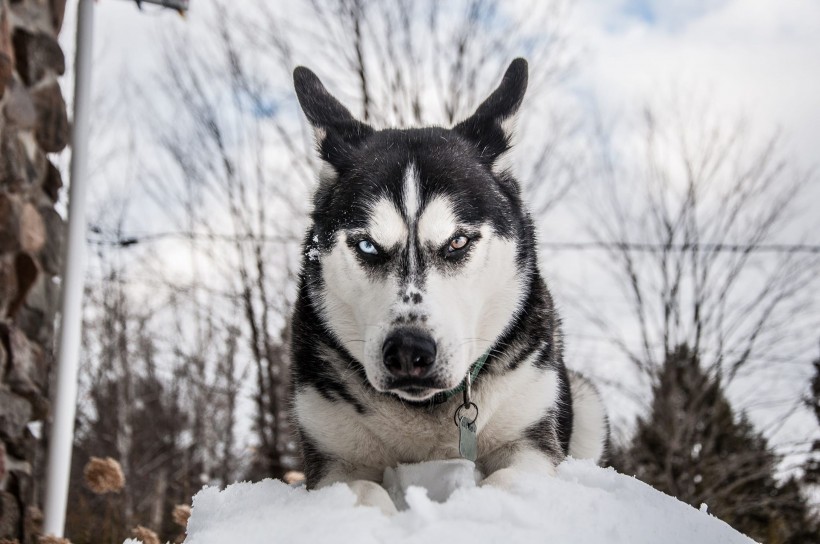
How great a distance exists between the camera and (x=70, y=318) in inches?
182

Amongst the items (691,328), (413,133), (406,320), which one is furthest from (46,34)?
(691,328)

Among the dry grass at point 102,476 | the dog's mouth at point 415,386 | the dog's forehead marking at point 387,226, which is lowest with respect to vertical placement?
the dog's mouth at point 415,386

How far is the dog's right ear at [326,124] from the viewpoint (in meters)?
2.88

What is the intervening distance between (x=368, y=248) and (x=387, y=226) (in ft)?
0.31

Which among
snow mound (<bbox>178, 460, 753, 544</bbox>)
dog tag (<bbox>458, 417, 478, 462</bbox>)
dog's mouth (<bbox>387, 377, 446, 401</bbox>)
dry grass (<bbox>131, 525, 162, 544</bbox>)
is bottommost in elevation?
snow mound (<bbox>178, 460, 753, 544</bbox>)

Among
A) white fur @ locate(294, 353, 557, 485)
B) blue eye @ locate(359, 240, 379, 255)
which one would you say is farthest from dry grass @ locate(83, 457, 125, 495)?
blue eye @ locate(359, 240, 379, 255)

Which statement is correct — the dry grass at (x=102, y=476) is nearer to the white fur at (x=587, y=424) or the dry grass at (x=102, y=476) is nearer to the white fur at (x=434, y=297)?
the white fur at (x=434, y=297)

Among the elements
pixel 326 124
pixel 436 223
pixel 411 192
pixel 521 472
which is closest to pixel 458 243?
pixel 436 223

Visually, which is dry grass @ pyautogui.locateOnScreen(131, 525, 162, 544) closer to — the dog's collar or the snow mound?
the snow mound

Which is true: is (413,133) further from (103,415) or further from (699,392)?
(103,415)

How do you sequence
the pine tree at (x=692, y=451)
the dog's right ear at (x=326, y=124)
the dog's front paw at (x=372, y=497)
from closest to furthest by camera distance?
the dog's front paw at (x=372, y=497), the dog's right ear at (x=326, y=124), the pine tree at (x=692, y=451)

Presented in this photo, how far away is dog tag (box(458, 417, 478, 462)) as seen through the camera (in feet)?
7.89

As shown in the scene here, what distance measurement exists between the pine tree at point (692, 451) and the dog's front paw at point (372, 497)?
9.33 m

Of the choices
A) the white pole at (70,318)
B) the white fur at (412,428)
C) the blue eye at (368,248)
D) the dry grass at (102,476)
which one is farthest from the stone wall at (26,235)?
the blue eye at (368,248)
